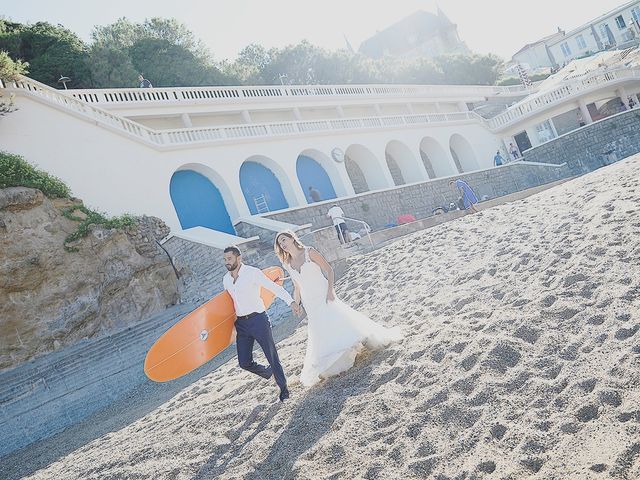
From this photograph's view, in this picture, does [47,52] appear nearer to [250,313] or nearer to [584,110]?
[250,313]

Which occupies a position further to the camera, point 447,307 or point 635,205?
point 635,205

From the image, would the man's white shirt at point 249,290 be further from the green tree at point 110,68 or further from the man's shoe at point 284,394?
the green tree at point 110,68

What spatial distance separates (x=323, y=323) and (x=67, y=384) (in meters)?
7.39

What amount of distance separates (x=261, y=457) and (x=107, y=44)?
30.4 metres

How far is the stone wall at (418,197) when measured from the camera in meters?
18.3

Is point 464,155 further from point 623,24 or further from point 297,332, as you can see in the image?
point 623,24

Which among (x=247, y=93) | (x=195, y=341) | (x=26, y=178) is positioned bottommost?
(x=195, y=341)

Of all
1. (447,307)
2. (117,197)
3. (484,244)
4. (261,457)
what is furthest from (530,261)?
(117,197)

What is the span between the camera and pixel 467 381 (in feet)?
14.0

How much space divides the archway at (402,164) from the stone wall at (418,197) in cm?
277

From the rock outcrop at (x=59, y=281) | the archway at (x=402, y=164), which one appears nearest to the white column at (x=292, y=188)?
the rock outcrop at (x=59, y=281)

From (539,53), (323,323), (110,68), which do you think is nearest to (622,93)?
(110,68)

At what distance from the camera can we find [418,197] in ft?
72.5

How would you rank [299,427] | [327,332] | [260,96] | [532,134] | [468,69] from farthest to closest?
[468,69], [532,134], [260,96], [327,332], [299,427]
